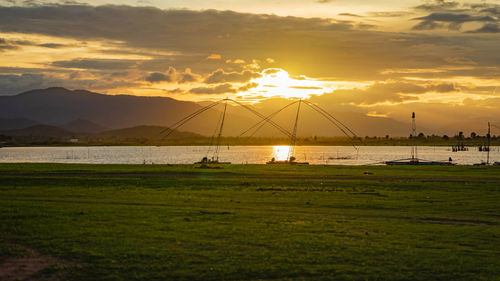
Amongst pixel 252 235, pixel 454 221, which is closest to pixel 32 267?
pixel 252 235

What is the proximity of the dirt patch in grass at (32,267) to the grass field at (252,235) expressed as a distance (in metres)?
0.06

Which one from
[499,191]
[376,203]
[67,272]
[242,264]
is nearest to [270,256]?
[242,264]

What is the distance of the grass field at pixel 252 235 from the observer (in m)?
14.2

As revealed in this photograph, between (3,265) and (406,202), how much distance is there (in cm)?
2299

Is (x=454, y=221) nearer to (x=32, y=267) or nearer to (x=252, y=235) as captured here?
(x=252, y=235)

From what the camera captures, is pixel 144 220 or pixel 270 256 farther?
pixel 144 220

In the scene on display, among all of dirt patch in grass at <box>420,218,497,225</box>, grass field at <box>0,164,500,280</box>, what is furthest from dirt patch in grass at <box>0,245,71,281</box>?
dirt patch in grass at <box>420,218,497,225</box>

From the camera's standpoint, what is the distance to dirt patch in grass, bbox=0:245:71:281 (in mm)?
13695

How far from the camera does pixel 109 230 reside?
19.4m

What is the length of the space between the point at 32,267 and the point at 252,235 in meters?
7.79

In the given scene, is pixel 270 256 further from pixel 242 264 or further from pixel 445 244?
pixel 445 244

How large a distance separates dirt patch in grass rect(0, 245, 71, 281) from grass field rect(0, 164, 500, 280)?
6 cm

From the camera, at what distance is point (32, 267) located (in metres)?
14.5

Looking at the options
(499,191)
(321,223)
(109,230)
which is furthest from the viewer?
(499,191)
